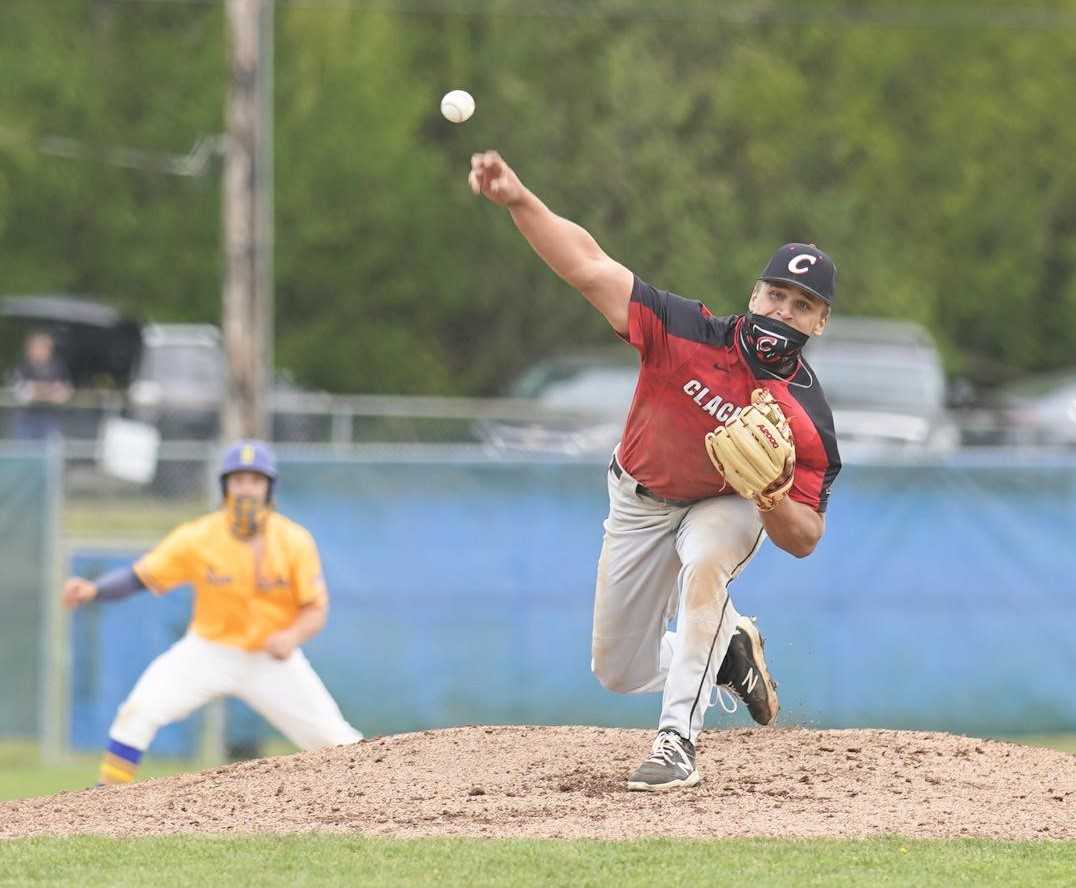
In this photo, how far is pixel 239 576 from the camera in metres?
9.76

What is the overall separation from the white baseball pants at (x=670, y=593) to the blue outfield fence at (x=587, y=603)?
4.92 metres

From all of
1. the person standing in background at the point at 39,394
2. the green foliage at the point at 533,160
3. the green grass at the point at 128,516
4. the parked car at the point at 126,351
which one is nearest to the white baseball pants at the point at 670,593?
the green grass at the point at 128,516

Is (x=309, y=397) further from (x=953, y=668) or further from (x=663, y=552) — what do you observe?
(x=663, y=552)

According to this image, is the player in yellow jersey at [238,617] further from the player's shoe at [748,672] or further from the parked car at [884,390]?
the parked car at [884,390]

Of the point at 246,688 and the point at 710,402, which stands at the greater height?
the point at 710,402

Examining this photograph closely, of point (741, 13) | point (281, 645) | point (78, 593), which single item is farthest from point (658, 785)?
point (741, 13)

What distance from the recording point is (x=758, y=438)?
6.42 meters

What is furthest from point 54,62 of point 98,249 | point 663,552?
point 663,552

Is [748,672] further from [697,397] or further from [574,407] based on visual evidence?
[574,407]

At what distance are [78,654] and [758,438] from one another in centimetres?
687

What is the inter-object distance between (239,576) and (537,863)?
422 centimetres

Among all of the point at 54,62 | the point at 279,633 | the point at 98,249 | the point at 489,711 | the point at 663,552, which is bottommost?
the point at 489,711

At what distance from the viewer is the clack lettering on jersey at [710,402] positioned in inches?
265

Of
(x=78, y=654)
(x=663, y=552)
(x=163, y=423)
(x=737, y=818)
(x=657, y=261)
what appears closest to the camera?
(x=737, y=818)
